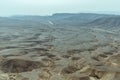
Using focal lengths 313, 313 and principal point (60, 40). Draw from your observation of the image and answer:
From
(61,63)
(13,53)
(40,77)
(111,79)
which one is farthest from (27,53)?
(111,79)

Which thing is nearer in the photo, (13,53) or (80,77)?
(80,77)

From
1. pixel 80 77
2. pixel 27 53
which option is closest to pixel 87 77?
pixel 80 77

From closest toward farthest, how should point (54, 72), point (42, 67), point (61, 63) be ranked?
1. point (54, 72)
2. point (42, 67)
3. point (61, 63)

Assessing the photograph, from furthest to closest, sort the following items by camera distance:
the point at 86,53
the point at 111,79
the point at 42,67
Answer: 1. the point at 86,53
2. the point at 42,67
3. the point at 111,79

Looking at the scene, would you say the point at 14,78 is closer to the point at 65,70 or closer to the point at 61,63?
the point at 65,70

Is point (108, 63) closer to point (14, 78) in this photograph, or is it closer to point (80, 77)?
point (80, 77)

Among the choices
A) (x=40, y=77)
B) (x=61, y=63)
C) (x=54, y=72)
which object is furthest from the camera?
(x=61, y=63)

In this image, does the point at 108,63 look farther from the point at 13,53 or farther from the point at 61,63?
the point at 13,53

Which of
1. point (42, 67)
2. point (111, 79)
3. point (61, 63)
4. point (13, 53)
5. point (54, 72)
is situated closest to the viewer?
point (111, 79)
